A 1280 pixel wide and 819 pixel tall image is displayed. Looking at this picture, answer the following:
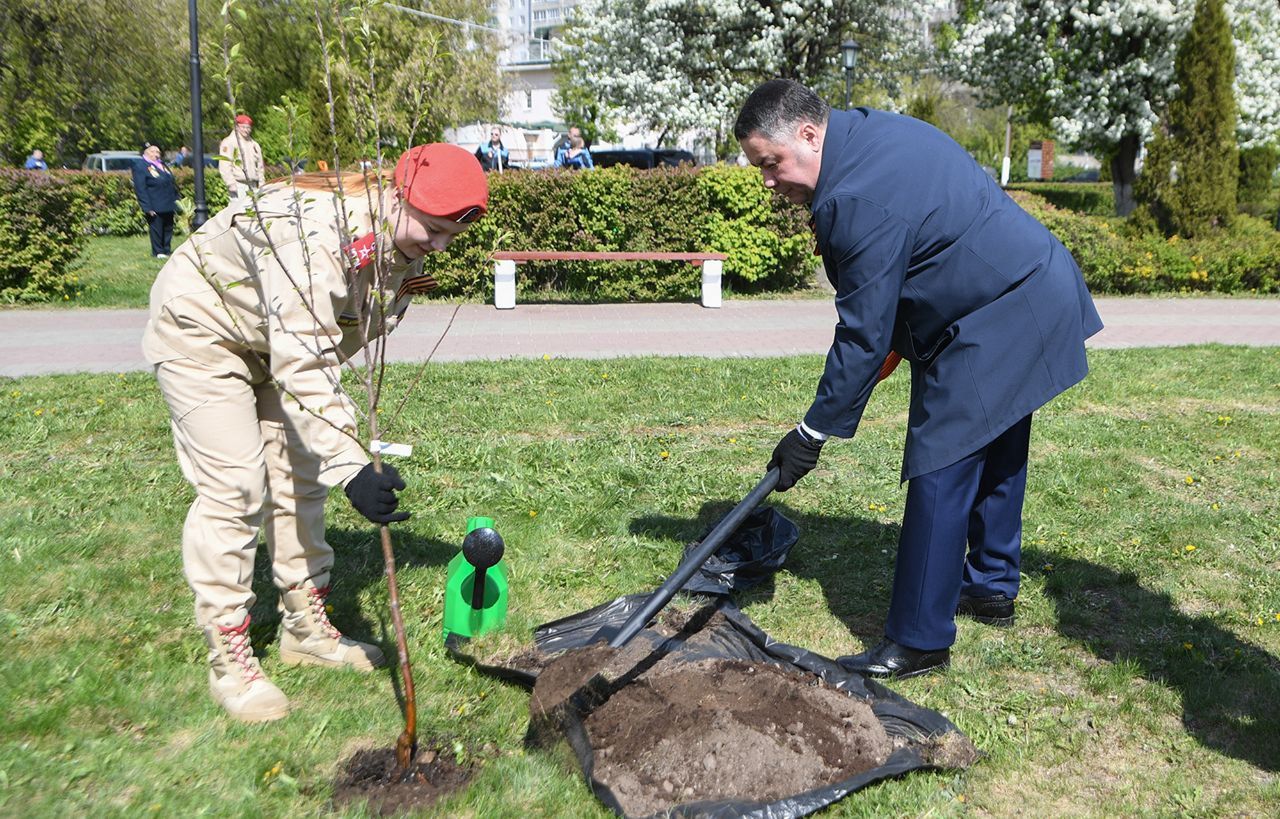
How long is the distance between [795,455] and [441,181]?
1.32 meters

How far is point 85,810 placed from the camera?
257 cm

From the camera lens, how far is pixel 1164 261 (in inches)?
495

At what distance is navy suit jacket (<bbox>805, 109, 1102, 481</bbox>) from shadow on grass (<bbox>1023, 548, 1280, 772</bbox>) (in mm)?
1036

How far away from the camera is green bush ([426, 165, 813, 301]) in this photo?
11.4 metres

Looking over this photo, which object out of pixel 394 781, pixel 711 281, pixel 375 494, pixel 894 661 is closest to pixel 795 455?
pixel 894 661

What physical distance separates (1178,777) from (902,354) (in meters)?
1.44

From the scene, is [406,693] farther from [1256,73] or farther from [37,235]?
[1256,73]

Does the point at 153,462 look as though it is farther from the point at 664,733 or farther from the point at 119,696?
the point at 664,733

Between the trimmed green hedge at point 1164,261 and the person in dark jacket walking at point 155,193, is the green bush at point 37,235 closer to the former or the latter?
the person in dark jacket walking at point 155,193

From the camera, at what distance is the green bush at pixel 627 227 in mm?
11445

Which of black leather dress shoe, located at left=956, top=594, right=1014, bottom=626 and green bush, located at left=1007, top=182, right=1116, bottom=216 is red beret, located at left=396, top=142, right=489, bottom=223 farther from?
green bush, located at left=1007, top=182, right=1116, bottom=216

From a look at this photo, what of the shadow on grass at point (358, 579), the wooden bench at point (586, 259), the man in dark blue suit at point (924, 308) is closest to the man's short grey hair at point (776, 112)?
the man in dark blue suit at point (924, 308)

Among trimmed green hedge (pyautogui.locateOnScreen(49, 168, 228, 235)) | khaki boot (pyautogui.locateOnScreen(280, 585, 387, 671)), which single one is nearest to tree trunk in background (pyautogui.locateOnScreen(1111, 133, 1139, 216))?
trimmed green hedge (pyautogui.locateOnScreen(49, 168, 228, 235))

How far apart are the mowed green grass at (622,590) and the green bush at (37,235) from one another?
444 centimetres
